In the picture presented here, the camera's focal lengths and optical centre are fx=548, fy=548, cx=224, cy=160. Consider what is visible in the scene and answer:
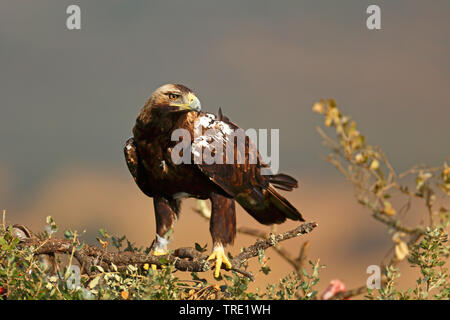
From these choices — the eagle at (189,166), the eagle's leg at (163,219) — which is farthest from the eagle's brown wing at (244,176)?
the eagle's leg at (163,219)

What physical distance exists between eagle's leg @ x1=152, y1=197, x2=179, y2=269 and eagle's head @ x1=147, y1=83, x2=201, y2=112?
1248 mm

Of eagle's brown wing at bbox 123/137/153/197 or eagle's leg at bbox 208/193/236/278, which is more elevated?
eagle's brown wing at bbox 123/137/153/197

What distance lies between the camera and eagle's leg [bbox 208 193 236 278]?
6.29m

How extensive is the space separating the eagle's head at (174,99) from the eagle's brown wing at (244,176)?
1.10ft

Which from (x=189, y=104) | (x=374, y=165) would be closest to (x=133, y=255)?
(x=189, y=104)

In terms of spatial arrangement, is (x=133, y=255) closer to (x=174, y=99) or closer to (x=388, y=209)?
(x=174, y=99)

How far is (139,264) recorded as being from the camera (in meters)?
5.82

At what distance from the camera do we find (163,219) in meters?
6.88

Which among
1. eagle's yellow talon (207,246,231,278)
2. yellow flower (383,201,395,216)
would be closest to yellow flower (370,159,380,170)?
yellow flower (383,201,395,216)

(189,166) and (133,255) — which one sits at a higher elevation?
(189,166)

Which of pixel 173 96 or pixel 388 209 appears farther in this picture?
pixel 173 96

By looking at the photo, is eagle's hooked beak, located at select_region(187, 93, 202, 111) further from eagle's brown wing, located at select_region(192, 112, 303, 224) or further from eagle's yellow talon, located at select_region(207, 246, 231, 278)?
eagle's yellow talon, located at select_region(207, 246, 231, 278)

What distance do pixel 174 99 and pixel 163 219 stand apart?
5.06ft

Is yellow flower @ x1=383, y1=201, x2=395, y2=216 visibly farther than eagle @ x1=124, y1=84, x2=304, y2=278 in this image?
No
